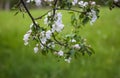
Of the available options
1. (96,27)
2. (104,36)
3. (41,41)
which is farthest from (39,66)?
(41,41)

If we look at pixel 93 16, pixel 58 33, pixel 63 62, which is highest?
pixel 93 16

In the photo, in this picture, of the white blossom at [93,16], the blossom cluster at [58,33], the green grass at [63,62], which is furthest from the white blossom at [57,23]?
the green grass at [63,62]

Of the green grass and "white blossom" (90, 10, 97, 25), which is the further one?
the green grass

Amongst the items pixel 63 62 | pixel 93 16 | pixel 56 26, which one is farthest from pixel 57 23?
pixel 63 62

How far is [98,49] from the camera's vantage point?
7.55m

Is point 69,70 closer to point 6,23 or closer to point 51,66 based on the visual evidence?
point 51,66

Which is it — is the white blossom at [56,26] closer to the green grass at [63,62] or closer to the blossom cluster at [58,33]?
the blossom cluster at [58,33]

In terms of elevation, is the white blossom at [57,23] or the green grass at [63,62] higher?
the white blossom at [57,23]

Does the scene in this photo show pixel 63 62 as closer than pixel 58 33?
No

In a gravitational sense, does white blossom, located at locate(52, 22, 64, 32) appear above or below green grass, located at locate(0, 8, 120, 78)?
above

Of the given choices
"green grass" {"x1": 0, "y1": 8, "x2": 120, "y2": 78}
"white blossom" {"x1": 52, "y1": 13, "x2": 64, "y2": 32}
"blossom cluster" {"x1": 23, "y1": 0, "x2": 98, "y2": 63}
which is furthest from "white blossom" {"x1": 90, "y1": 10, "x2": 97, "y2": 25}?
"green grass" {"x1": 0, "y1": 8, "x2": 120, "y2": 78}

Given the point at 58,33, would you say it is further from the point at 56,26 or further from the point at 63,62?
the point at 63,62

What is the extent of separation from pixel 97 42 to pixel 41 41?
4990 millimetres

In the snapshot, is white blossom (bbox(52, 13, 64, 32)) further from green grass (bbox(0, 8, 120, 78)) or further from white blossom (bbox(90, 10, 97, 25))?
green grass (bbox(0, 8, 120, 78))
